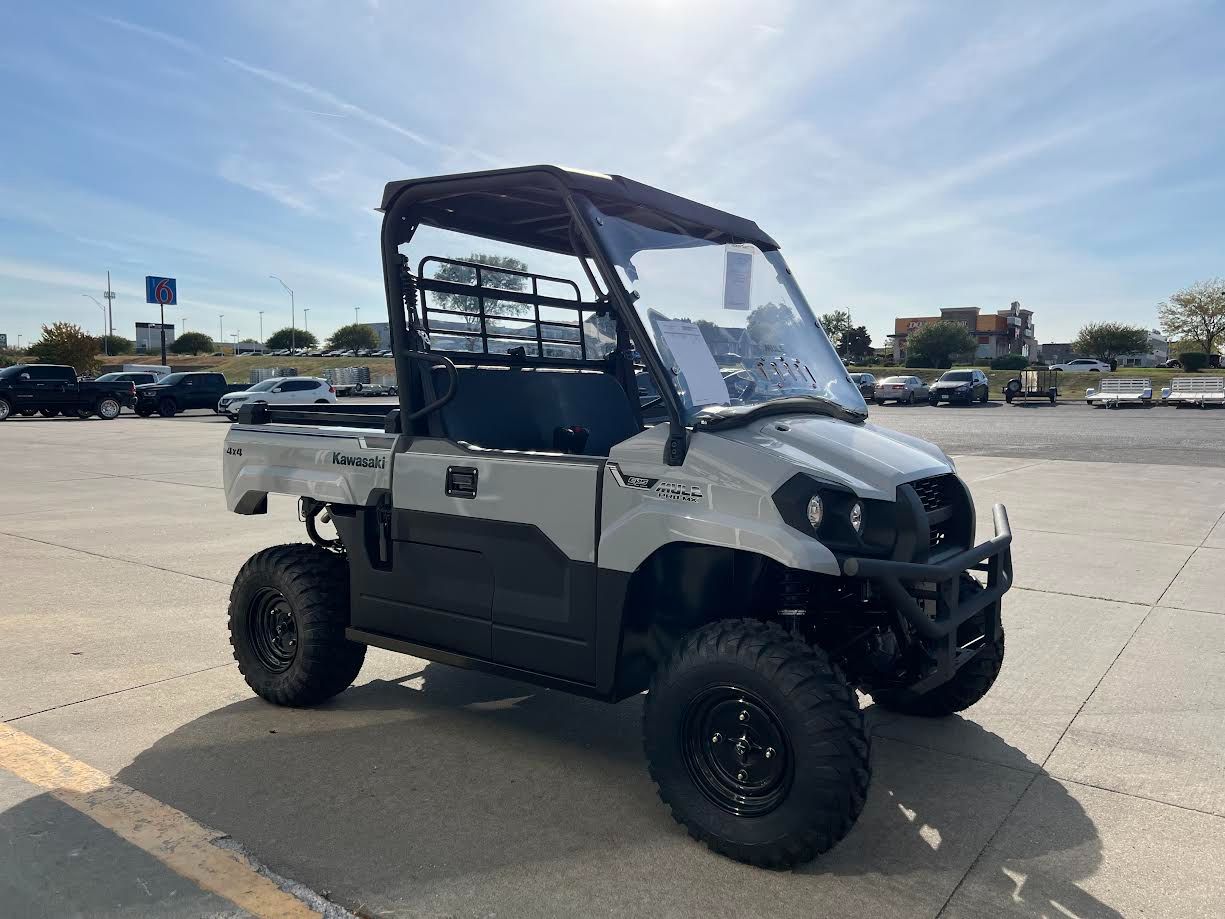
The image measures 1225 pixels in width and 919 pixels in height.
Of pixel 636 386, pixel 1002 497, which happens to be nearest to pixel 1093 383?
pixel 1002 497

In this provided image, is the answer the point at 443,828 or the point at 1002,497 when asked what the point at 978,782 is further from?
the point at 1002,497

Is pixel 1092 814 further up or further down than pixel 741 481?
further down

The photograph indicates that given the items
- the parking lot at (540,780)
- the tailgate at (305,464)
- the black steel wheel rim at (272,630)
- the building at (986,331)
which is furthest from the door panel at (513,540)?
the building at (986,331)

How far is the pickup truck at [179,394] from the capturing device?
99.9 feet

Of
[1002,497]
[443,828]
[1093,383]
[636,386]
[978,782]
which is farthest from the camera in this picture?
[1093,383]

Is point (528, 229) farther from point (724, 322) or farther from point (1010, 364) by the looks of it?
point (1010, 364)

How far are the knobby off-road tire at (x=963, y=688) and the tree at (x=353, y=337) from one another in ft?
288

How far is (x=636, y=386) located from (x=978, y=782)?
225cm

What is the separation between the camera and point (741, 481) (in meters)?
2.98

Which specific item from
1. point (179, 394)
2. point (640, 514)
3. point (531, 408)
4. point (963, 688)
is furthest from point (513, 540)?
point (179, 394)

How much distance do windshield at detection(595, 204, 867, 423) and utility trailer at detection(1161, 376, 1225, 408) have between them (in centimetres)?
3812

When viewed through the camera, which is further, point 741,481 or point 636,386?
point 636,386

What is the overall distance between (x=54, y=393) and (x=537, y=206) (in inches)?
1148

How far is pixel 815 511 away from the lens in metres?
2.94
